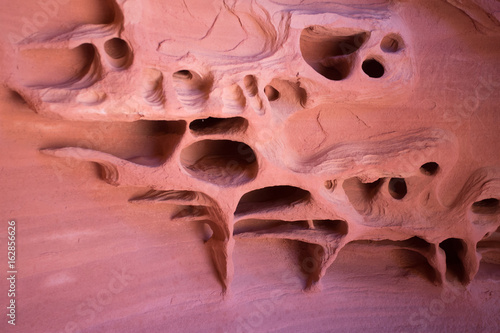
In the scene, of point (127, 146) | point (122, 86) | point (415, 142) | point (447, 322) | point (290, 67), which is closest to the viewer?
point (122, 86)

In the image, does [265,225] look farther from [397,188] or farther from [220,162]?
[397,188]

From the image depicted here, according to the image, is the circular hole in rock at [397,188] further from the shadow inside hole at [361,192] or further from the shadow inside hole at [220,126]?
the shadow inside hole at [220,126]

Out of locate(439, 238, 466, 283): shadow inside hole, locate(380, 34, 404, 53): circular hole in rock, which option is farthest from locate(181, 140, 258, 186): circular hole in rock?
locate(439, 238, 466, 283): shadow inside hole

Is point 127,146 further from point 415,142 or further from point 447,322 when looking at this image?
point 447,322

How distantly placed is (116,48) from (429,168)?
1.69 m

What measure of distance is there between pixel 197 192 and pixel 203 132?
0.98 feet

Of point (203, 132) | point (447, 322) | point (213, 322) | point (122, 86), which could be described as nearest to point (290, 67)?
point (203, 132)

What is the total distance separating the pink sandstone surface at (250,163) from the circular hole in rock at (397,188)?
1 centimetres

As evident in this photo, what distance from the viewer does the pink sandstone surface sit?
173 centimetres

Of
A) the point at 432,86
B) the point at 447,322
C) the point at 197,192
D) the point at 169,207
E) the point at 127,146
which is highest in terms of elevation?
the point at 432,86

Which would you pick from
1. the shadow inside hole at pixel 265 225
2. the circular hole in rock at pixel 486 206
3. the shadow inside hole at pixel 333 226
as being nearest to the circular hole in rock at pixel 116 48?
the shadow inside hole at pixel 265 225

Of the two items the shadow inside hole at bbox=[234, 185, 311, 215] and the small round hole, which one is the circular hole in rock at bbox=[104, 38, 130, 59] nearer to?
the small round hole

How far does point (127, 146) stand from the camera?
198cm

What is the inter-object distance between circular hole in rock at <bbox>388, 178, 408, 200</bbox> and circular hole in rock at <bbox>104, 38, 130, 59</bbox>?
160 cm
